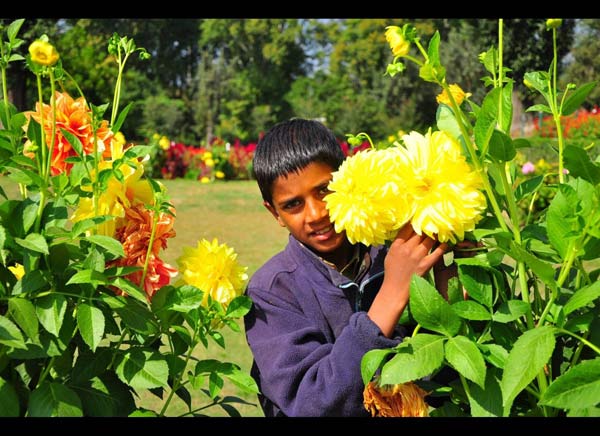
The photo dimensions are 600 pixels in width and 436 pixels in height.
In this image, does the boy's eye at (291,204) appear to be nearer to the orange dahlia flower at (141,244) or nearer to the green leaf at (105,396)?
the orange dahlia flower at (141,244)

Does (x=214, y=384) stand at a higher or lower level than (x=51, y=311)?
lower

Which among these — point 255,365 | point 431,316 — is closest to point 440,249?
point 431,316

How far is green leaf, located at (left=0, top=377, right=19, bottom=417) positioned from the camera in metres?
1.02

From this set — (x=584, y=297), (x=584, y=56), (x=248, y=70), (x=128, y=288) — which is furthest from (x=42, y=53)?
(x=248, y=70)

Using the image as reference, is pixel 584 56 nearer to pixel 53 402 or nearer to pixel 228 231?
pixel 228 231

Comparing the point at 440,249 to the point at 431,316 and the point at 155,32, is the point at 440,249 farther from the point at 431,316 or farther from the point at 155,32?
the point at 155,32

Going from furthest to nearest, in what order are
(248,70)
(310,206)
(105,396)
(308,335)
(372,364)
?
(248,70) < (310,206) < (308,335) < (105,396) < (372,364)

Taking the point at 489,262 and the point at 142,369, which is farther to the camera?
the point at 142,369

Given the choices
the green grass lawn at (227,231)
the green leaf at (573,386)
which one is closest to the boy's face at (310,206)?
the green leaf at (573,386)

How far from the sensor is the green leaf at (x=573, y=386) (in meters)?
0.92

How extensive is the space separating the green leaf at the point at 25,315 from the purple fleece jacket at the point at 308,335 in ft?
1.43

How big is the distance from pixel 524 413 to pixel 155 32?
4249 cm

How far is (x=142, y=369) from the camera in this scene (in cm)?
112

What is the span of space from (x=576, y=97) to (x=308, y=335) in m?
0.62
